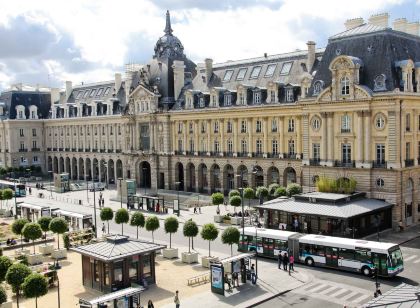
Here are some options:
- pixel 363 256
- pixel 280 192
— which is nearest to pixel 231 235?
pixel 363 256

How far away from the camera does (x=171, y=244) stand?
5656 centimetres

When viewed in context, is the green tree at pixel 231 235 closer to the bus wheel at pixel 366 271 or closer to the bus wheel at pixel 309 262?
the bus wheel at pixel 309 262

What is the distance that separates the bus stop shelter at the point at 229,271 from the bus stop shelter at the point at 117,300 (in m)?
6.38

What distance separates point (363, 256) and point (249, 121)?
142 ft

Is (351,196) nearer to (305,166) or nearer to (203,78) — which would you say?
(305,166)

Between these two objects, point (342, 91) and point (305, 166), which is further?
point (305, 166)

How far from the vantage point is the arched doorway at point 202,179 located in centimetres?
9319

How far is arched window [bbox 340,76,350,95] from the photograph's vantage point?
63.9m

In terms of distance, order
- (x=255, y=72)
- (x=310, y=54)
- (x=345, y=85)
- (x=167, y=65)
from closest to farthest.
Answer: (x=345, y=85) → (x=310, y=54) → (x=255, y=72) → (x=167, y=65)

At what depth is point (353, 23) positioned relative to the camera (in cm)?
7150

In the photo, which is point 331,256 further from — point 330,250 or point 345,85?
point 345,85

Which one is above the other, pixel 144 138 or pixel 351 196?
pixel 144 138

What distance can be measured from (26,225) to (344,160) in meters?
37.0

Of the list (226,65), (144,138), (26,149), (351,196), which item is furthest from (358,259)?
(26,149)
